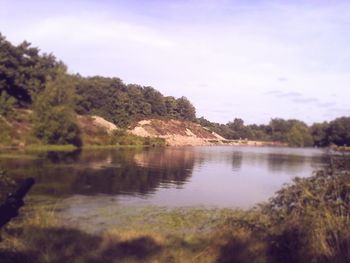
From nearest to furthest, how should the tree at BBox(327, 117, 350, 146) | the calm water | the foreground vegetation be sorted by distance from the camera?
the foreground vegetation
the tree at BBox(327, 117, 350, 146)
the calm water

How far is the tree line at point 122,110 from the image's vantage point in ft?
22.6

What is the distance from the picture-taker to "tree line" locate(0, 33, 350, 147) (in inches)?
271

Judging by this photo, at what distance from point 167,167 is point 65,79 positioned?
14.6m

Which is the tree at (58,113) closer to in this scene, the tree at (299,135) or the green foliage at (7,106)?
the green foliage at (7,106)

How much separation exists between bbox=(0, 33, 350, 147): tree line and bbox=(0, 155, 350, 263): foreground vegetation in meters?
0.63

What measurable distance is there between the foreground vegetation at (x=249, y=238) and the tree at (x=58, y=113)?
1.63 m

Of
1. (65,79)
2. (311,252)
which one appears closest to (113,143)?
(65,79)

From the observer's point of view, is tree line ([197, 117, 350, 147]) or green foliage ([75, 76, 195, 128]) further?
tree line ([197, 117, 350, 147])

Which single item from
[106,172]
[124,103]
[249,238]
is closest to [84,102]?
[124,103]

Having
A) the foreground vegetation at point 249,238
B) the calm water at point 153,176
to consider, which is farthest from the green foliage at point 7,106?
the foreground vegetation at point 249,238

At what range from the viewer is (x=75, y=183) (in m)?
16.6

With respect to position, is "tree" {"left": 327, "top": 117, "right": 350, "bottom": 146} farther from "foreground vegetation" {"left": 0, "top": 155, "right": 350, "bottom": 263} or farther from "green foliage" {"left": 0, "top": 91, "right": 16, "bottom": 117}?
"green foliage" {"left": 0, "top": 91, "right": 16, "bottom": 117}

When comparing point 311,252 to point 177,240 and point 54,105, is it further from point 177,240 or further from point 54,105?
point 54,105

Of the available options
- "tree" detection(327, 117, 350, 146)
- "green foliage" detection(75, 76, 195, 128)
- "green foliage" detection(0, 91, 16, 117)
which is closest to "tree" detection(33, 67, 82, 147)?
"green foliage" detection(75, 76, 195, 128)
